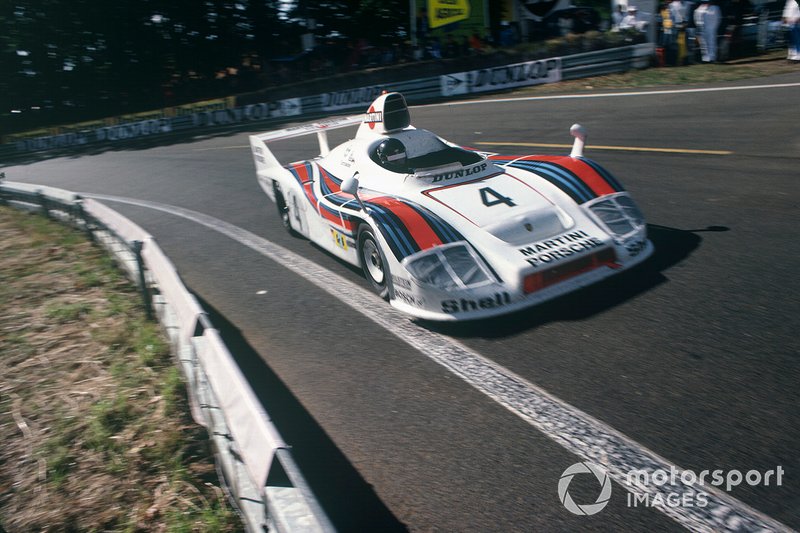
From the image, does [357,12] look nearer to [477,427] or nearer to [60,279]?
[60,279]

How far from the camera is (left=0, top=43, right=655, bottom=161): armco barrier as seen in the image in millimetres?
18719

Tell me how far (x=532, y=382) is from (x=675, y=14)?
17198mm

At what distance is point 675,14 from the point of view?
1828 centimetres

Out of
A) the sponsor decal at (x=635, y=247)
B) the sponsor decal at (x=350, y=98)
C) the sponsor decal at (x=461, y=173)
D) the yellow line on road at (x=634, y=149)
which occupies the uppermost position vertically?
the sponsor decal at (x=350, y=98)

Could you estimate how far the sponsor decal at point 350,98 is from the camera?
2289 centimetres

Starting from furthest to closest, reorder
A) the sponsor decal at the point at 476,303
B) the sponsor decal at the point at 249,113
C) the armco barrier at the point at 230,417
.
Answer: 1. the sponsor decal at the point at 249,113
2. the sponsor decal at the point at 476,303
3. the armco barrier at the point at 230,417

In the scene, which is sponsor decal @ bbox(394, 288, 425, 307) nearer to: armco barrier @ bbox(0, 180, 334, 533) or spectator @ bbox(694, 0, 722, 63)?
armco barrier @ bbox(0, 180, 334, 533)

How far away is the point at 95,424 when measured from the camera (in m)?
4.28

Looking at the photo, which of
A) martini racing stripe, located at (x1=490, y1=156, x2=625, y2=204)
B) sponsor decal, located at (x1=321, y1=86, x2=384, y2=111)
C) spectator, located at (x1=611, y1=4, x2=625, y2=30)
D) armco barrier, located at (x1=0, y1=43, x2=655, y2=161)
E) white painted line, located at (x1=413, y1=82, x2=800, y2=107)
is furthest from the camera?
sponsor decal, located at (x1=321, y1=86, x2=384, y2=111)

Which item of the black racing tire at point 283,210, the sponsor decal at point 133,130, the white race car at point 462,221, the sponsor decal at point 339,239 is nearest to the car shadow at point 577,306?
the white race car at point 462,221

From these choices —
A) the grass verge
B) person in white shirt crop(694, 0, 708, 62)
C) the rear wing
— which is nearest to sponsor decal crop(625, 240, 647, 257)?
the grass verge

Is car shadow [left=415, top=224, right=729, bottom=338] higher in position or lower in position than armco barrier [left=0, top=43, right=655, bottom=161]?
lower

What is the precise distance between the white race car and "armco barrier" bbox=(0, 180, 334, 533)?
160cm

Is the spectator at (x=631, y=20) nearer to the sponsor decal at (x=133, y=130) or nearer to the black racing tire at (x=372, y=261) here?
the black racing tire at (x=372, y=261)
